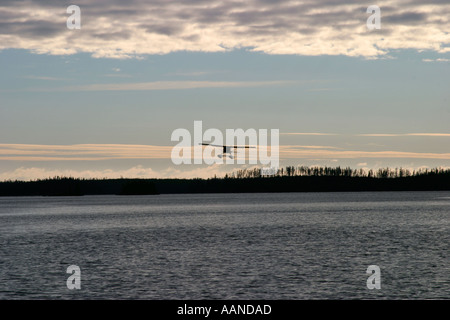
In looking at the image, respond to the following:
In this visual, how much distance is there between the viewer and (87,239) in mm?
93375

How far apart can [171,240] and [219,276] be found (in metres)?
39.8

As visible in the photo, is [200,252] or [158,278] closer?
[158,278]

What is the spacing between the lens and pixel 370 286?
44.3 metres

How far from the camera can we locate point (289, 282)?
46.6 m

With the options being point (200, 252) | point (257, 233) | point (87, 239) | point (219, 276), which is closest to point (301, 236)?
point (257, 233)

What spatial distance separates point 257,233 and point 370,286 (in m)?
55.8

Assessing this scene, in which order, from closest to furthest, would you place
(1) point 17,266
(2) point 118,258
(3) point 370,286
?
(3) point 370,286 < (1) point 17,266 < (2) point 118,258
